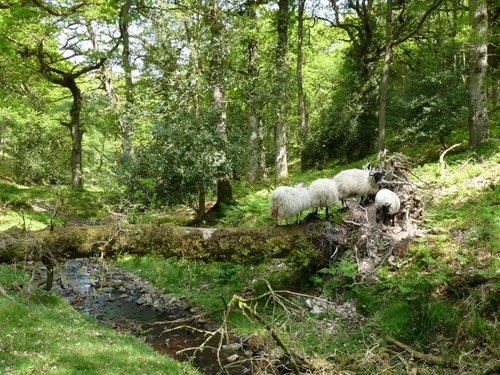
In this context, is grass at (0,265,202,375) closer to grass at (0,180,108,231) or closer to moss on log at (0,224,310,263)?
moss on log at (0,224,310,263)

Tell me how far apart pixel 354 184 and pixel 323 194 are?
1137mm

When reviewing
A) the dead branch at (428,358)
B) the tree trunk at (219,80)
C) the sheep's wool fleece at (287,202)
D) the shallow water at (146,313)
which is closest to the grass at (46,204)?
the shallow water at (146,313)

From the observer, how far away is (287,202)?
10016 millimetres

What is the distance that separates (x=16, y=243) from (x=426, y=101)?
17.0 m

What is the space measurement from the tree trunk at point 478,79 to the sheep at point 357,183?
7934 mm

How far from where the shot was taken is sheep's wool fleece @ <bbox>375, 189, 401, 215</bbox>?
10227 millimetres

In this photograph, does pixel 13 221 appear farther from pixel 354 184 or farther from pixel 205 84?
pixel 354 184

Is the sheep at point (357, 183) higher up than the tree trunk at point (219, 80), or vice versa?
the tree trunk at point (219, 80)

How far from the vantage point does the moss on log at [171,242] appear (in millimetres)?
9961

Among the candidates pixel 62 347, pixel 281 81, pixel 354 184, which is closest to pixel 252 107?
pixel 281 81

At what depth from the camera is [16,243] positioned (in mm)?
9633

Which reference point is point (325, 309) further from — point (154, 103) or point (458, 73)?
point (458, 73)

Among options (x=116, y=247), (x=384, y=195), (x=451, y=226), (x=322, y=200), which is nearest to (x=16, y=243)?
(x=116, y=247)

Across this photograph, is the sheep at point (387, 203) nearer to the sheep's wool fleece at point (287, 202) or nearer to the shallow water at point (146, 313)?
the sheep's wool fleece at point (287, 202)
